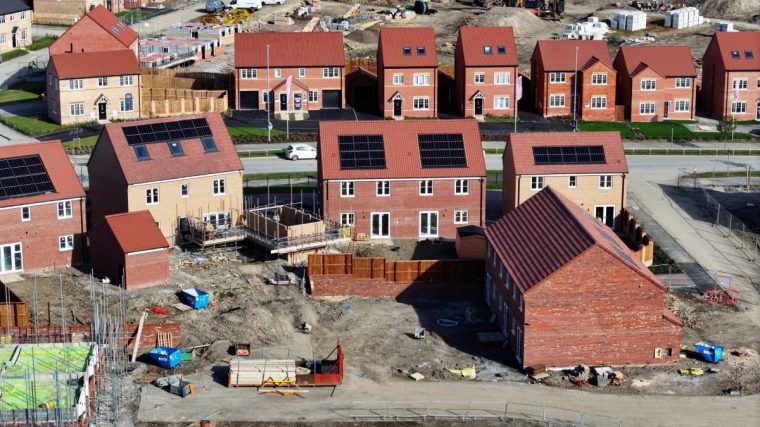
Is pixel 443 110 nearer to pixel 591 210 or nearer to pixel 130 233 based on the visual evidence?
pixel 591 210

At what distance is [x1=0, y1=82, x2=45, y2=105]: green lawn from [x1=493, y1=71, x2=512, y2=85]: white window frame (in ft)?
127

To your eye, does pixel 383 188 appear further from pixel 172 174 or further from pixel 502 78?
pixel 502 78

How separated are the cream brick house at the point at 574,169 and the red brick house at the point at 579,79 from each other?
29928mm

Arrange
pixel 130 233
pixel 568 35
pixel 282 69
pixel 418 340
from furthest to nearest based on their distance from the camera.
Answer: pixel 568 35, pixel 282 69, pixel 130 233, pixel 418 340

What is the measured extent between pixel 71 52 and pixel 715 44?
5507 cm

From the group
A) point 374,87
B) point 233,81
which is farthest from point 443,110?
point 233,81

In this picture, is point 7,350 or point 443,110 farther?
point 443,110

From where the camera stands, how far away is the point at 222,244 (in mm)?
90375

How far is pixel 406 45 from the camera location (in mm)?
126125

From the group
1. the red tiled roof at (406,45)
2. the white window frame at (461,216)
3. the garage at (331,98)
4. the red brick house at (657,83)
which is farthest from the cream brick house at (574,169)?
the garage at (331,98)

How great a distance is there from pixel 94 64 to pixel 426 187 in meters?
39.4

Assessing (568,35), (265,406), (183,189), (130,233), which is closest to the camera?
(265,406)

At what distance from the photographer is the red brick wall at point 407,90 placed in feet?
410

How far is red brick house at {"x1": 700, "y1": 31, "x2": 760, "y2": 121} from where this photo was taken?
12694 centimetres
